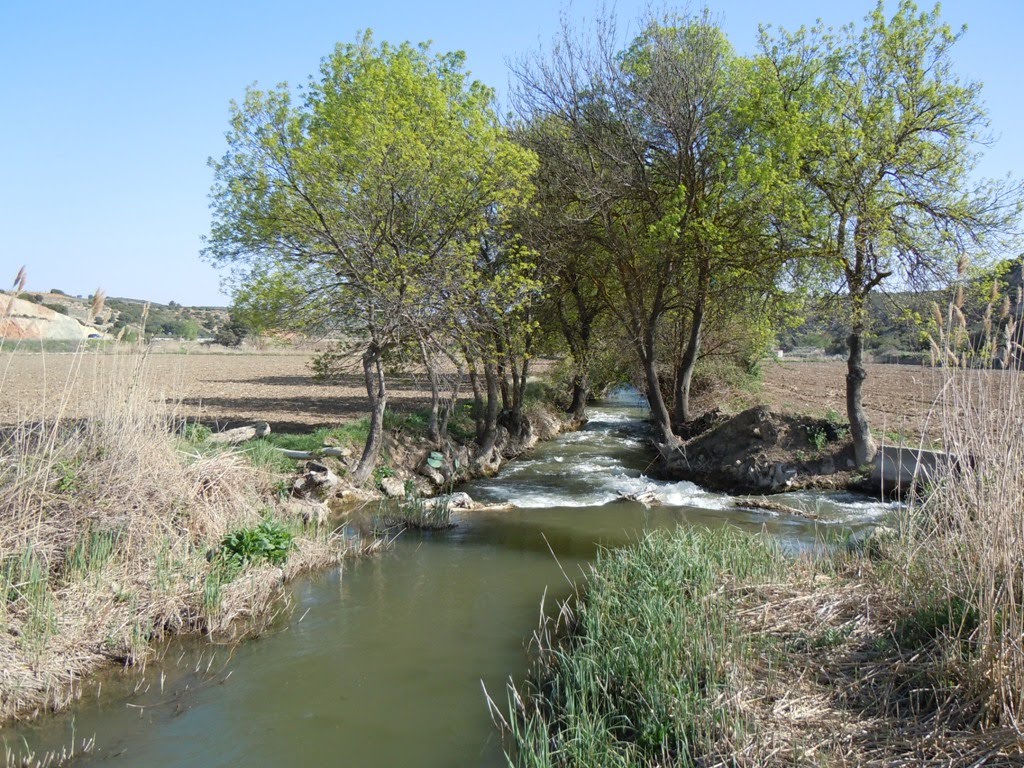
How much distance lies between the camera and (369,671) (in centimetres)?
647

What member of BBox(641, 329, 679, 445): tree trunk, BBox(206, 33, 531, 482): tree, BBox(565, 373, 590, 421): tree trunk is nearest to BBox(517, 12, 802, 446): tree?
BBox(641, 329, 679, 445): tree trunk

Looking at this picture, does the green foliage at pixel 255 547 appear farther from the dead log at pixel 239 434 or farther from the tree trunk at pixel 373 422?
the tree trunk at pixel 373 422

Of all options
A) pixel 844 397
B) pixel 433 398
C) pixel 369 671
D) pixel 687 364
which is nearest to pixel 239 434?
pixel 433 398

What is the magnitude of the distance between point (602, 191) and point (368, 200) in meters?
6.29

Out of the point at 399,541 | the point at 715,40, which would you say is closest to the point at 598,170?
the point at 715,40

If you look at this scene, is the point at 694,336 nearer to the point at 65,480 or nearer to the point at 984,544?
the point at 984,544

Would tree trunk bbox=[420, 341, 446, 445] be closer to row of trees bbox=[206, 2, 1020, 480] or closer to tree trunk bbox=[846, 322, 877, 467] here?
row of trees bbox=[206, 2, 1020, 480]

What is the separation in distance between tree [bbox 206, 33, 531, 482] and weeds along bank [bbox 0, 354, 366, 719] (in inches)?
180

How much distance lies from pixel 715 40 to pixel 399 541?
13.6 metres

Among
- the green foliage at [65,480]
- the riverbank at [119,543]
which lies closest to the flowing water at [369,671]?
the riverbank at [119,543]

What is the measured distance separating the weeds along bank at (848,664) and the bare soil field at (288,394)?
224 inches

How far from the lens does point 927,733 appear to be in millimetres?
4117

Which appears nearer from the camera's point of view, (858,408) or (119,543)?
(119,543)

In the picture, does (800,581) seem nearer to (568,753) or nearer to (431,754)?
(568,753)
